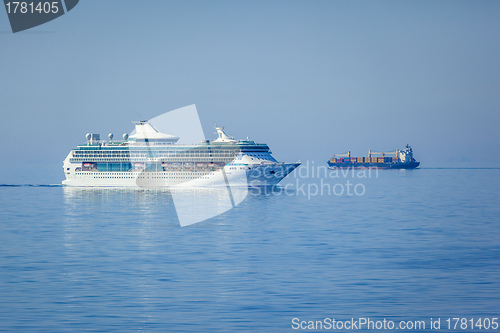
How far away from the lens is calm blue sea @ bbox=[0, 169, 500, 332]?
18.7 meters

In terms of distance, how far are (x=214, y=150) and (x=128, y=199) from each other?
2046 centimetres

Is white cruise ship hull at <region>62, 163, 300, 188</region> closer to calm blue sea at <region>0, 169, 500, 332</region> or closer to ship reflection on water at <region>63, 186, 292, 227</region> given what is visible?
ship reflection on water at <region>63, 186, 292, 227</region>

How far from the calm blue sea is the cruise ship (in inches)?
1275

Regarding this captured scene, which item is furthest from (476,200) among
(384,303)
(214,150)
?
(384,303)

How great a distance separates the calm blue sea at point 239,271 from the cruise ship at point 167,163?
32.4 metres

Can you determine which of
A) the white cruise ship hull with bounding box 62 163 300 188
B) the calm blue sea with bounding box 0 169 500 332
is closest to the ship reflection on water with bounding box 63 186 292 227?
the white cruise ship hull with bounding box 62 163 300 188

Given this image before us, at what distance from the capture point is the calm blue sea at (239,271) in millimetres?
18719

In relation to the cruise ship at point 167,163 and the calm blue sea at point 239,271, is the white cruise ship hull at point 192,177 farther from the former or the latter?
the calm blue sea at point 239,271

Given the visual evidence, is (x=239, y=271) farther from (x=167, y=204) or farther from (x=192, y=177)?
(x=192, y=177)

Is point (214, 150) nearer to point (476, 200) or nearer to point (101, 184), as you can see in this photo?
point (101, 184)

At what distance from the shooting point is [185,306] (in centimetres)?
1966

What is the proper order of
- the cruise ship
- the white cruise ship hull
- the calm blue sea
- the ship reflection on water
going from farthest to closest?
the cruise ship < the white cruise ship hull < the ship reflection on water < the calm blue sea

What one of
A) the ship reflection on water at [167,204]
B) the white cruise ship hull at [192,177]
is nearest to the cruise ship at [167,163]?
the white cruise ship hull at [192,177]

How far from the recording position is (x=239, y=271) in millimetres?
24984
